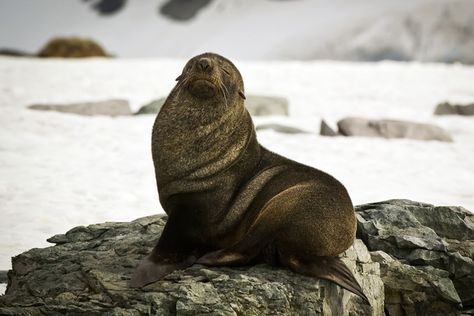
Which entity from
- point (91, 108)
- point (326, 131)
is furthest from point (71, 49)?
point (326, 131)

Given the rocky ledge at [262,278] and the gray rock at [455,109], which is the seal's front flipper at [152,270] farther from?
Answer: the gray rock at [455,109]

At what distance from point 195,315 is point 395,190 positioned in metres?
6.84

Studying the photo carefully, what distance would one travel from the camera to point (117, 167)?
1148cm

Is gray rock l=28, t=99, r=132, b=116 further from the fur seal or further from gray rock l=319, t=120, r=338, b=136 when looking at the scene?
the fur seal

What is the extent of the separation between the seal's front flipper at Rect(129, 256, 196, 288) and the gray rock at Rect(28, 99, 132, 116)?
38.6 ft

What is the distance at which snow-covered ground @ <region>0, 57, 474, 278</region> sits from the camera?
9453 millimetres

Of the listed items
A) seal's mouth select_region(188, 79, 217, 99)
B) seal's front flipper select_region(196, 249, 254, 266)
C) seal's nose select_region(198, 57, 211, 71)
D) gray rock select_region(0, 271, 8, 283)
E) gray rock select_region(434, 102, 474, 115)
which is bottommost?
gray rock select_region(434, 102, 474, 115)

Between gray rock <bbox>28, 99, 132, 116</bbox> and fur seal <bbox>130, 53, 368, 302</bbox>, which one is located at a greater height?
fur seal <bbox>130, 53, 368, 302</bbox>

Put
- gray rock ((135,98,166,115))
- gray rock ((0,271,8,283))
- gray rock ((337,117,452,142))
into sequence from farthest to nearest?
gray rock ((135,98,166,115)), gray rock ((337,117,452,142)), gray rock ((0,271,8,283))

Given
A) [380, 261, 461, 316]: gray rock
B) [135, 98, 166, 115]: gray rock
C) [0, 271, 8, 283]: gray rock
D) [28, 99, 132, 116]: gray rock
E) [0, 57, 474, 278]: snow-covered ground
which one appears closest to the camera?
[380, 261, 461, 316]: gray rock

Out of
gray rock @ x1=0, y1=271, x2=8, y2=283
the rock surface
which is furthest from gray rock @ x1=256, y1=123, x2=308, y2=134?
gray rock @ x1=0, y1=271, x2=8, y2=283

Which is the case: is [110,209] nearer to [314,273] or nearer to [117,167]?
[117,167]

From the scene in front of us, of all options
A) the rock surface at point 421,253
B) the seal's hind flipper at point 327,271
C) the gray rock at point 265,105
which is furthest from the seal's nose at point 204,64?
the gray rock at point 265,105

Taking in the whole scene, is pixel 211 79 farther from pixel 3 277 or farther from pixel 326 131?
pixel 326 131
